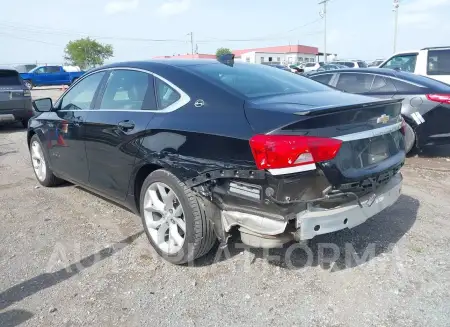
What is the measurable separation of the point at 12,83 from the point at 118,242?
837cm

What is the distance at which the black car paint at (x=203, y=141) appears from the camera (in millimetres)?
2562

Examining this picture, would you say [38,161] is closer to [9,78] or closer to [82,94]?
[82,94]

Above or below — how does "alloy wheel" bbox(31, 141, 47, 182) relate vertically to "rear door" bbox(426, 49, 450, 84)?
below

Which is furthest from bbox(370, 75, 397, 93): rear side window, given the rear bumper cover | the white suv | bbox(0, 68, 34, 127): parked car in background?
bbox(0, 68, 34, 127): parked car in background

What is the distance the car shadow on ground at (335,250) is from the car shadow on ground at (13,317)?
1.22 metres

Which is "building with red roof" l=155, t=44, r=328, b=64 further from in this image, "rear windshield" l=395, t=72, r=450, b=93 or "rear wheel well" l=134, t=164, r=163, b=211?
"rear wheel well" l=134, t=164, r=163, b=211

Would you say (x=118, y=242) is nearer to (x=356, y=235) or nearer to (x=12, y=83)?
(x=356, y=235)

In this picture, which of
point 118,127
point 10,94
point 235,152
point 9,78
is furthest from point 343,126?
point 9,78

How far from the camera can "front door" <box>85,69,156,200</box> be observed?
3395mm

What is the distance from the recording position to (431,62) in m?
9.52

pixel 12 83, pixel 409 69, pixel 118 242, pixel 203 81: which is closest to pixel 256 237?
pixel 203 81

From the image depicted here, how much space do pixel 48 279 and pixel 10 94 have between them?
8.32 m

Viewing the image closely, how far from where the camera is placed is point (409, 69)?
1009 centimetres

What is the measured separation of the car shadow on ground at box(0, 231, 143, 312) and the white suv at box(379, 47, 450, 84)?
27.3ft
